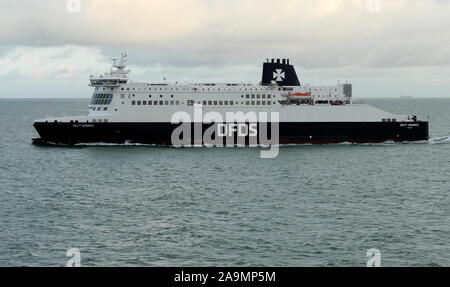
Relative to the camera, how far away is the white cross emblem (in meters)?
56.1

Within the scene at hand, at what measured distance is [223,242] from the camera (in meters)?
23.5

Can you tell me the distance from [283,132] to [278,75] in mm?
5793

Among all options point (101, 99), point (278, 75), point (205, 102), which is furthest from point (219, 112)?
point (101, 99)

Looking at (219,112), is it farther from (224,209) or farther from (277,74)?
(224,209)

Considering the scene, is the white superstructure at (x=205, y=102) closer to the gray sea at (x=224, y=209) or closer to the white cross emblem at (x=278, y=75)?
the white cross emblem at (x=278, y=75)

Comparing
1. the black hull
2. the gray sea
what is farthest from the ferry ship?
the gray sea

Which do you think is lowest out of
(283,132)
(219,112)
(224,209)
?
(224,209)

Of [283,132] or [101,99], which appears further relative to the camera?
[101,99]

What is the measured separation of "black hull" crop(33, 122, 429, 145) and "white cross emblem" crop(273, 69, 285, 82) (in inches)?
192

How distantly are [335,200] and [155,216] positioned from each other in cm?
890

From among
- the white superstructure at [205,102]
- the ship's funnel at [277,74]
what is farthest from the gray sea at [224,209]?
the ship's funnel at [277,74]

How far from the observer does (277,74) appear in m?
56.2

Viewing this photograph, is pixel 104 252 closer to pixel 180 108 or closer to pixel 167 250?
pixel 167 250
